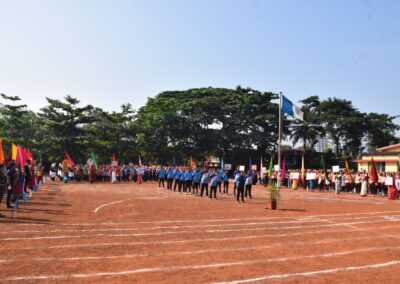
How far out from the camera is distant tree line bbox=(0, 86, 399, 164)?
157 feet

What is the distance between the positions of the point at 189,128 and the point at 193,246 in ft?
144

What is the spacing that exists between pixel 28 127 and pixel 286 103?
119 ft

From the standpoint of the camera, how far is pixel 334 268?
8633 mm

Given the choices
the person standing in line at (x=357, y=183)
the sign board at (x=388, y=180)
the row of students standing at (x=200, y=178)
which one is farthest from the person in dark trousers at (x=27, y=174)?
the person standing in line at (x=357, y=183)

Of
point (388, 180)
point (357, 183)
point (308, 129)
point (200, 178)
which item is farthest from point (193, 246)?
point (308, 129)

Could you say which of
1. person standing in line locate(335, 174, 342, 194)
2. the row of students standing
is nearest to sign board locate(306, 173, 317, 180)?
person standing in line locate(335, 174, 342, 194)

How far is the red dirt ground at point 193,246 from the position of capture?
7895 millimetres

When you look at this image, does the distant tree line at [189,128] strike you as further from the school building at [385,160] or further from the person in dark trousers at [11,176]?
the person in dark trousers at [11,176]

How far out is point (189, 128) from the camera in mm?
54125

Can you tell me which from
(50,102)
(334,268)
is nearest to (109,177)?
(50,102)

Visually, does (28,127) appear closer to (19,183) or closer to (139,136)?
(139,136)

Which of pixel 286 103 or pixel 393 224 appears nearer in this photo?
pixel 393 224

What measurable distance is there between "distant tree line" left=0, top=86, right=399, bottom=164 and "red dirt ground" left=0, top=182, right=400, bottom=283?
31.8 metres

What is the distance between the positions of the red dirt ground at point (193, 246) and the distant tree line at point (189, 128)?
31.8 metres
